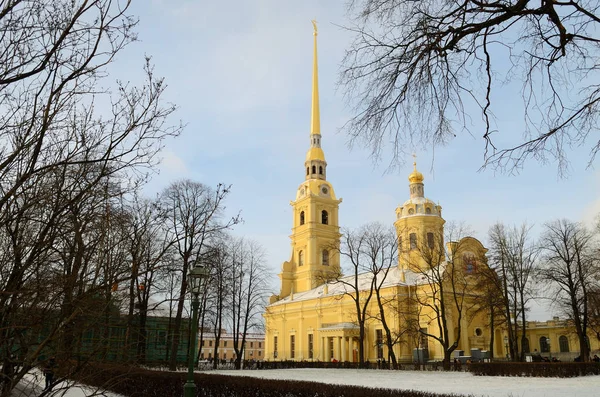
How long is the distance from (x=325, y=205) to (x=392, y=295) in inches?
799

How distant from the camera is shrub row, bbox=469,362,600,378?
22.6 m

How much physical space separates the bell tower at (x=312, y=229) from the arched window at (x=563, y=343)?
96.3 ft

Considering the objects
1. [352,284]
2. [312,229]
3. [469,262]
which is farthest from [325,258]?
[469,262]

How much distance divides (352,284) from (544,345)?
2807cm

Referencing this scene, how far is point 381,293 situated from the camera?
4544 centimetres

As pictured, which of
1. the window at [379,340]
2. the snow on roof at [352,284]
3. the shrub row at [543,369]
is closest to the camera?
the shrub row at [543,369]

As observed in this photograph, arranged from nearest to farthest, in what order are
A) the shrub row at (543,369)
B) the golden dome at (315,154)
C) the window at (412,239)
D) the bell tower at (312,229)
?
the shrub row at (543,369) < the window at (412,239) < the bell tower at (312,229) < the golden dome at (315,154)

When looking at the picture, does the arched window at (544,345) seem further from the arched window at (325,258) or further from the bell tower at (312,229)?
the arched window at (325,258)

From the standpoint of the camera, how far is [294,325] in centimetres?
5578

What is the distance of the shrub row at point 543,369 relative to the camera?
22.6 m

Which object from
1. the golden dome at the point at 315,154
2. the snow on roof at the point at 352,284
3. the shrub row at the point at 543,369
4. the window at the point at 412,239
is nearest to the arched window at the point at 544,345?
the snow on roof at the point at 352,284

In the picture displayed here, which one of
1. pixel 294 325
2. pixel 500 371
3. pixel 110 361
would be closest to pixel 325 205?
pixel 294 325

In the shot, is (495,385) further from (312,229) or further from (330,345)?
(312,229)

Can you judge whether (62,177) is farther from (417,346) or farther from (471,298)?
(471,298)
